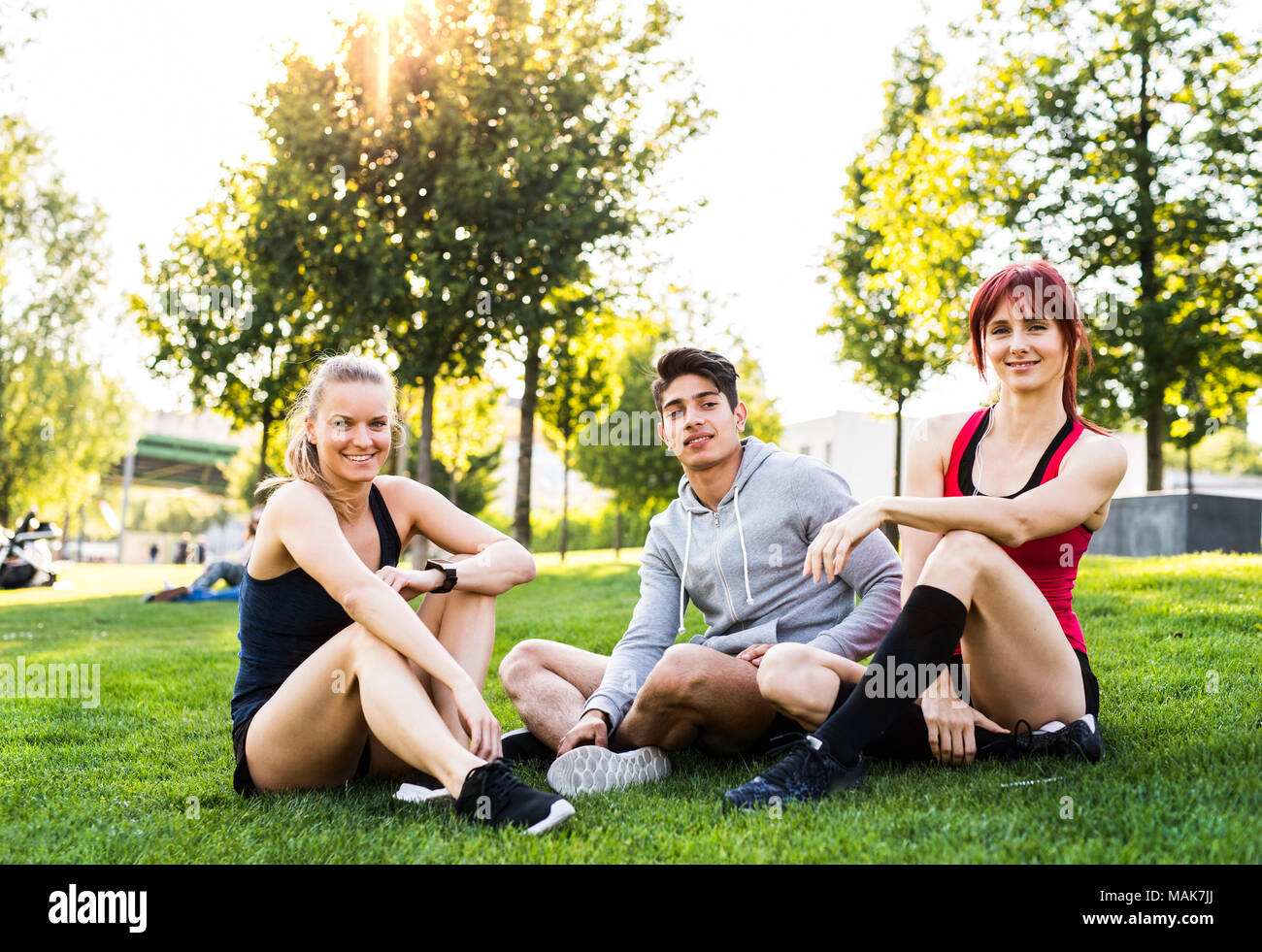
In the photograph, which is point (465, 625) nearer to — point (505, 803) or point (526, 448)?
point (505, 803)

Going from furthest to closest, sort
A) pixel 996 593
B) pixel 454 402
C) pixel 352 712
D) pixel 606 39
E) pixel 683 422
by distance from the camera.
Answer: pixel 454 402
pixel 606 39
pixel 683 422
pixel 352 712
pixel 996 593

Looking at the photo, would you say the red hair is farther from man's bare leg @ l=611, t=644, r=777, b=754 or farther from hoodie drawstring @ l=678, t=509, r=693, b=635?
man's bare leg @ l=611, t=644, r=777, b=754

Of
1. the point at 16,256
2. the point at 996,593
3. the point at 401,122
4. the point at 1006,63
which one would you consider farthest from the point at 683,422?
the point at 16,256

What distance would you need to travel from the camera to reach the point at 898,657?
10.2ft

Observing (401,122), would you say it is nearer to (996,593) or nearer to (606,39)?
(606,39)

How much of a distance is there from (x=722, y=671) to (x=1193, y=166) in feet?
61.1

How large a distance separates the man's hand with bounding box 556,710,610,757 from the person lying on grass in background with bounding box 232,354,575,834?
391mm

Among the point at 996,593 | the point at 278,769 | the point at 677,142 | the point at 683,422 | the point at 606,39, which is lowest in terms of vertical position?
the point at 278,769

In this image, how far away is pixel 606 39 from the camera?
1748 centimetres

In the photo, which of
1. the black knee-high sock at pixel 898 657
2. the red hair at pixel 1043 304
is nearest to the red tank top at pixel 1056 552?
the red hair at pixel 1043 304

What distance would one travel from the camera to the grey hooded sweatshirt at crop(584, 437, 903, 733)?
12.6 ft

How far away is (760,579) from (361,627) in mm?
1619

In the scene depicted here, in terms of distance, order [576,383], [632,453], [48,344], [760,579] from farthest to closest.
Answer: [48,344] → [632,453] → [576,383] → [760,579]

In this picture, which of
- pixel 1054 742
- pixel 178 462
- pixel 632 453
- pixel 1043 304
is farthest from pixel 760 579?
pixel 178 462
